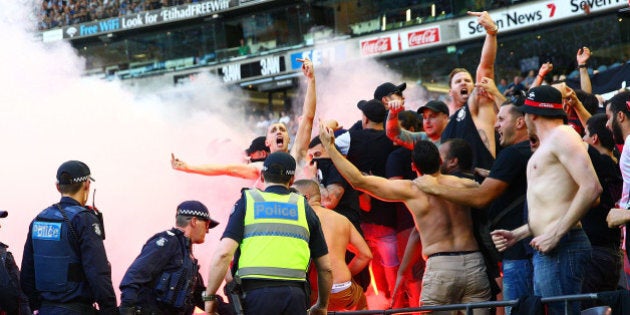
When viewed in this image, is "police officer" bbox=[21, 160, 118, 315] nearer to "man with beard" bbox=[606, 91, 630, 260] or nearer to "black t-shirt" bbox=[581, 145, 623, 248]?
"black t-shirt" bbox=[581, 145, 623, 248]

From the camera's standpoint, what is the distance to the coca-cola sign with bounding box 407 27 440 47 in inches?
1256

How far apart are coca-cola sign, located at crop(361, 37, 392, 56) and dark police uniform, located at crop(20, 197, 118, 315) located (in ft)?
85.3

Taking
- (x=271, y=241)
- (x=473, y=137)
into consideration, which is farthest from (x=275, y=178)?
(x=473, y=137)

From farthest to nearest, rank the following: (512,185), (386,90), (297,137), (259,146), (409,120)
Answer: (259,146) → (409,120) → (386,90) → (297,137) → (512,185)

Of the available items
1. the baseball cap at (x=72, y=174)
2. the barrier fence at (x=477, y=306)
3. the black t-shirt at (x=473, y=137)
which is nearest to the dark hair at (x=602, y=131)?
the black t-shirt at (x=473, y=137)

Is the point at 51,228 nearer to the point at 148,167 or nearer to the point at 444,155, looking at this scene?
the point at 444,155

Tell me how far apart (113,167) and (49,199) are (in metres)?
1.32

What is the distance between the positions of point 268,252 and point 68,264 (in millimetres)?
1988

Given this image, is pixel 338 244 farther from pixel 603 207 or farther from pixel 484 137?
pixel 603 207

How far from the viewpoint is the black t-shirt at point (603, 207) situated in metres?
6.85

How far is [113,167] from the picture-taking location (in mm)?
13258

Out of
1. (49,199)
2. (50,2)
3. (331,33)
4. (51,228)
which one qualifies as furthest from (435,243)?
(50,2)

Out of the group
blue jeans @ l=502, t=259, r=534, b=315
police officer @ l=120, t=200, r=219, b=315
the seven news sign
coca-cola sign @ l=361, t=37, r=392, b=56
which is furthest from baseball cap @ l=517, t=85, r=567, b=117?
coca-cola sign @ l=361, t=37, r=392, b=56

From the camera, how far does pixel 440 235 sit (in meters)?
7.42
